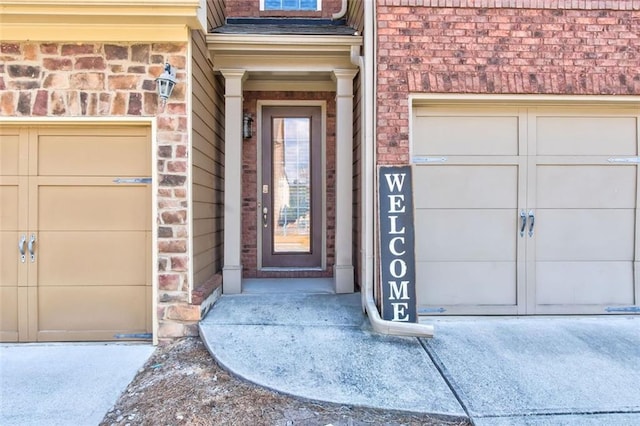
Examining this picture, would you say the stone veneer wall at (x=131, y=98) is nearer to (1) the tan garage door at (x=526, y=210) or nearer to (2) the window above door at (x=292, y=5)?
(1) the tan garage door at (x=526, y=210)

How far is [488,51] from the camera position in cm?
371

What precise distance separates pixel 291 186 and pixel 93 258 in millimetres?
2496

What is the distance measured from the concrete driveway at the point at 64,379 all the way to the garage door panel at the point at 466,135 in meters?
3.21

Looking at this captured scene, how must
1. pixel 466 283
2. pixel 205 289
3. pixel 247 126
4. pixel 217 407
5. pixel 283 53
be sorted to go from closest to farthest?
pixel 217 407 < pixel 205 289 < pixel 466 283 < pixel 283 53 < pixel 247 126

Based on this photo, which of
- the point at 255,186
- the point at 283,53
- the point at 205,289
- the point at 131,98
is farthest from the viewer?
the point at 255,186

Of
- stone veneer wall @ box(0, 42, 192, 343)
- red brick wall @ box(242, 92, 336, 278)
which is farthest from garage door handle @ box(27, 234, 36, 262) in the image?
red brick wall @ box(242, 92, 336, 278)

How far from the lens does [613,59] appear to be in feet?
12.3

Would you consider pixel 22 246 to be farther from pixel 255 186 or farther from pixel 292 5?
pixel 292 5

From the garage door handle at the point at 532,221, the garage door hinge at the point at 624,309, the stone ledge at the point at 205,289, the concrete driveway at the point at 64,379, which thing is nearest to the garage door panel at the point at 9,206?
the concrete driveway at the point at 64,379

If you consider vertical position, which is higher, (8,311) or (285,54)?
(285,54)

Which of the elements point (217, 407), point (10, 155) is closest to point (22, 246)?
point (10, 155)

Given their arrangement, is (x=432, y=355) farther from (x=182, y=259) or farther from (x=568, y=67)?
(x=568, y=67)

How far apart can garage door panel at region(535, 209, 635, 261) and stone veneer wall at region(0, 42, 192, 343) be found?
11.4ft

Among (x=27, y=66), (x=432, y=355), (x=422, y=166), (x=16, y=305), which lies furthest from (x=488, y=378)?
(x=27, y=66)
